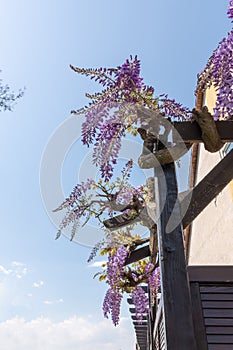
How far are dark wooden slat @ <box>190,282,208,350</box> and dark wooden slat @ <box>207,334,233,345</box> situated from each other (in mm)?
50

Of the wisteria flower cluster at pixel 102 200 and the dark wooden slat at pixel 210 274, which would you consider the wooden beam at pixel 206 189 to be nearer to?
the dark wooden slat at pixel 210 274

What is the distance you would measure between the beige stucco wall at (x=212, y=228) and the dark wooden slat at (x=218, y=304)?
7.91 feet

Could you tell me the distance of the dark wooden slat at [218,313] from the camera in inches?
75.7

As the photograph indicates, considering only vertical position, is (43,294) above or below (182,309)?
above

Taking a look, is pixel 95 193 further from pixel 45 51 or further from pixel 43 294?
pixel 43 294

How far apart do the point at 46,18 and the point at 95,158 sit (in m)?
3.60

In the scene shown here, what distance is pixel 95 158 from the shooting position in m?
2.09

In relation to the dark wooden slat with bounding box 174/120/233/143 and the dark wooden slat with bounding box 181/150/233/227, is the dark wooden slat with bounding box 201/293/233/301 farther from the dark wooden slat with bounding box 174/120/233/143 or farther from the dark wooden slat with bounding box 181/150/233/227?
the dark wooden slat with bounding box 174/120/233/143

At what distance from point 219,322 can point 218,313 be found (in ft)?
0.16

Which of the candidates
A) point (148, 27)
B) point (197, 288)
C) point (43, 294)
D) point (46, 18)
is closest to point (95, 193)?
point (197, 288)

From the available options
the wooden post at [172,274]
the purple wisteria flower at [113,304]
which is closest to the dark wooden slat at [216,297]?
the wooden post at [172,274]

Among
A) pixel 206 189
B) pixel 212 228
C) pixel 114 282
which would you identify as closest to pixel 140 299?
pixel 114 282

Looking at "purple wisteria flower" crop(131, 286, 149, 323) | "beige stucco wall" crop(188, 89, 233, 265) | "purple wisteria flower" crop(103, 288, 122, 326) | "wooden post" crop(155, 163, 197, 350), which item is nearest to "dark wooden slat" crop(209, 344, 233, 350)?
"wooden post" crop(155, 163, 197, 350)

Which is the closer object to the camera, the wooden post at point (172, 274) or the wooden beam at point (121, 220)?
the wooden post at point (172, 274)
